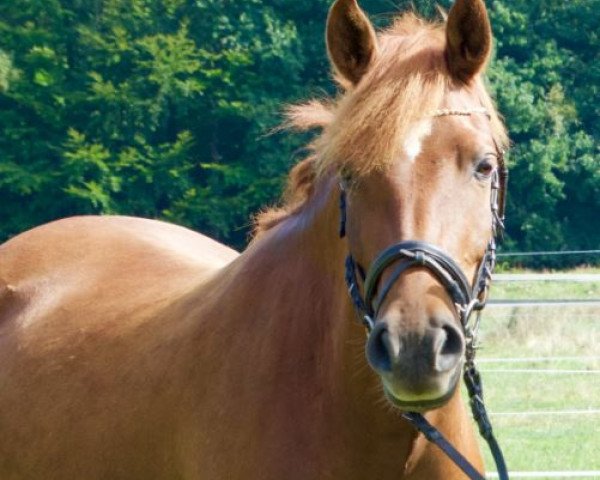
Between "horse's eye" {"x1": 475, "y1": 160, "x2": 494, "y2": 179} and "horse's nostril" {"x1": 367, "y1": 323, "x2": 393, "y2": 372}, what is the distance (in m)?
0.53

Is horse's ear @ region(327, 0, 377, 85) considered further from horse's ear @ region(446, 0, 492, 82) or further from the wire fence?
the wire fence

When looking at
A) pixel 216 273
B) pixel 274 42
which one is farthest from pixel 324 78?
pixel 216 273

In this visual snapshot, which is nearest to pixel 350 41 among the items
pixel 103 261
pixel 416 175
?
pixel 416 175

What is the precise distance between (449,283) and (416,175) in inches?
11.6

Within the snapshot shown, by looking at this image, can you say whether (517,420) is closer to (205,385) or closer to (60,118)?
(205,385)

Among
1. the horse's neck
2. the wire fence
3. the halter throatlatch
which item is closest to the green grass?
the wire fence

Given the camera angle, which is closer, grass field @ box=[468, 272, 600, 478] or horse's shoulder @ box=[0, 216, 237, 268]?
horse's shoulder @ box=[0, 216, 237, 268]

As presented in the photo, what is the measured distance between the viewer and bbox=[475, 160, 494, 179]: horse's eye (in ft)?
10.3

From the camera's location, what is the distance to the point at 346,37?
3348 millimetres

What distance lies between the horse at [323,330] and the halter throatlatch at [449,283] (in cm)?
2

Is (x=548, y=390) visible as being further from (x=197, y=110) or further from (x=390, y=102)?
(x=197, y=110)

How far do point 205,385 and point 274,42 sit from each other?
32189mm

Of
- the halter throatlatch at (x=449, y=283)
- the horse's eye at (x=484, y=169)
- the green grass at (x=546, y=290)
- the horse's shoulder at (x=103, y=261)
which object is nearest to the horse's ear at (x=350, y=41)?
the halter throatlatch at (x=449, y=283)

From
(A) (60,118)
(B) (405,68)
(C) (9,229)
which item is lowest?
(C) (9,229)
